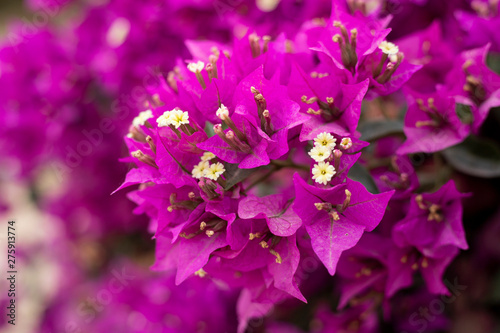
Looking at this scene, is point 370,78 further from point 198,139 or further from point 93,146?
point 93,146

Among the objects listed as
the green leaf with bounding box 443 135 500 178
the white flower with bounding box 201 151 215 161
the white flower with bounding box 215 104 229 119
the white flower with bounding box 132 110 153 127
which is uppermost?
the white flower with bounding box 215 104 229 119

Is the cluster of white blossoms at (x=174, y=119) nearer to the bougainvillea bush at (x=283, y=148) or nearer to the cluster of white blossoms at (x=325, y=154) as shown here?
the bougainvillea bush at (x=283, y=148)

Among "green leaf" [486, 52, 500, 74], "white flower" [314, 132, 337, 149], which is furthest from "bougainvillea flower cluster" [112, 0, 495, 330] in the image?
"green leaf" [486, 52, 500, 74]

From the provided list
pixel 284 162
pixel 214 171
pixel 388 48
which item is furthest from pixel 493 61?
pixel 214 171

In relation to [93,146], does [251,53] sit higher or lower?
higher

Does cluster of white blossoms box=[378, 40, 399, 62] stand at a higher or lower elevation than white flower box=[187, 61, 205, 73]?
lower

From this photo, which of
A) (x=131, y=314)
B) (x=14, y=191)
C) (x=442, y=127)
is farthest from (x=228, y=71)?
(x=14, y=191)

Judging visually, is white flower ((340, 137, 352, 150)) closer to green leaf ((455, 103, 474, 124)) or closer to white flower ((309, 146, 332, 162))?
white flower ((309, 146, 332, 162))
